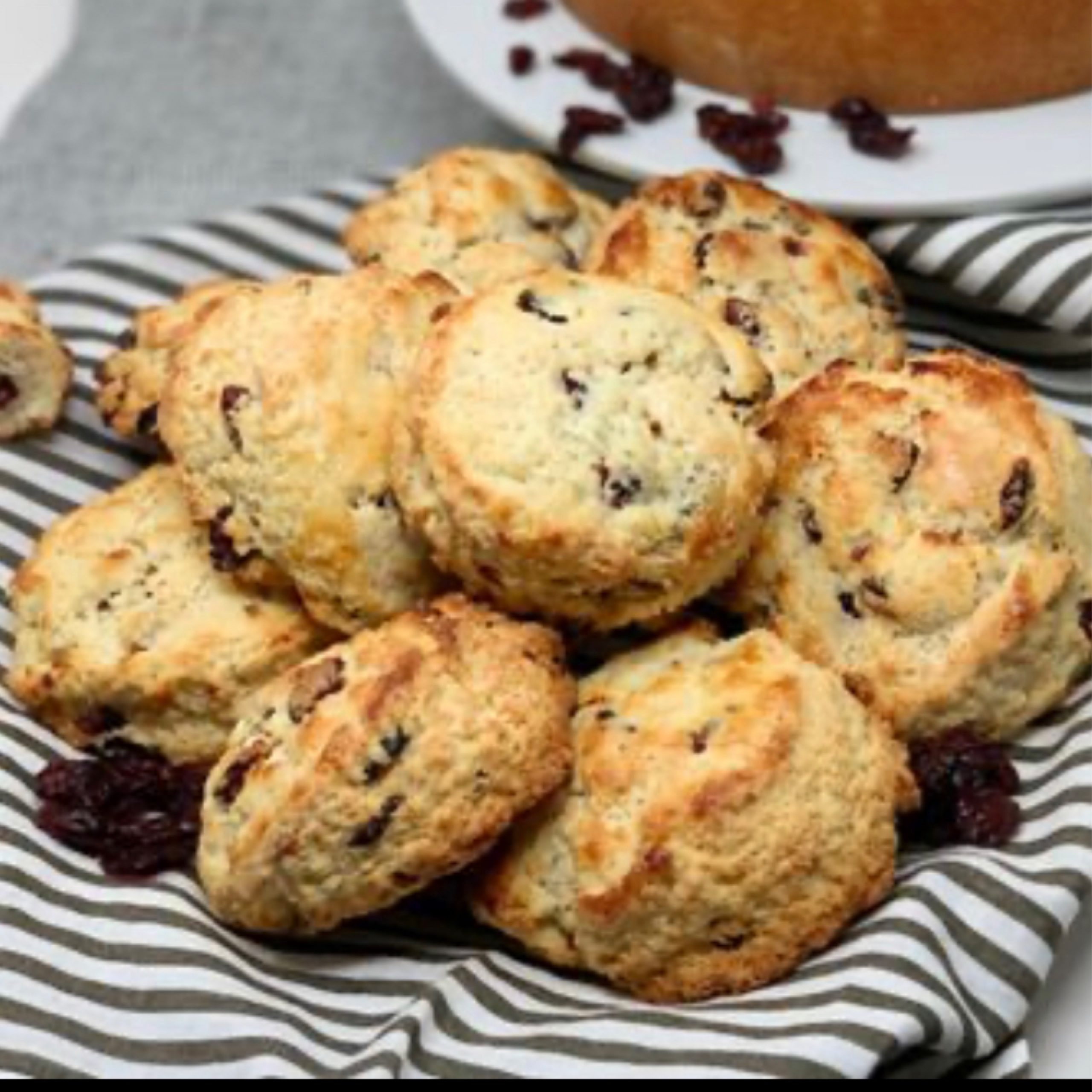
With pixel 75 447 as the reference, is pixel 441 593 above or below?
above

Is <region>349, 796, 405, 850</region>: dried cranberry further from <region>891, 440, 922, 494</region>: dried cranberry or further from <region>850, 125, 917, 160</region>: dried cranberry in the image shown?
<region>850, 125, 917, 160</region>: dried cranberry

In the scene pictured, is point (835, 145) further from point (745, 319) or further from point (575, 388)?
point (575, 388)

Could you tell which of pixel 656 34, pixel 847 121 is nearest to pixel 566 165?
pixel 656 34

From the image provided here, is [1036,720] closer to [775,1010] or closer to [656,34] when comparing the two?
[775,1010]

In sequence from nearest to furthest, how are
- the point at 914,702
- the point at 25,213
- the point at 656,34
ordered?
1. the point at 914,702
2. the point at 656,34
3. the point at 25,213

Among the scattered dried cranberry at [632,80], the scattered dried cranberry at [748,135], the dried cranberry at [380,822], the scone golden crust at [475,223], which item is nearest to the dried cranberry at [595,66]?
the scattered dried cranberry at [632,80]

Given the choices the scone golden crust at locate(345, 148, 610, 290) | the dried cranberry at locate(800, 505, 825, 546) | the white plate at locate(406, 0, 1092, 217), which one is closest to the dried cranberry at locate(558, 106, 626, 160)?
the white plate at locate(406, 0, 1092, 217)

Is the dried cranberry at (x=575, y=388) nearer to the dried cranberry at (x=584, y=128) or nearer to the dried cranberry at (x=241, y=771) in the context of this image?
the dried cranberry at (x=241, y=771)

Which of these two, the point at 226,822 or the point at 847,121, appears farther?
the point at 847,121
